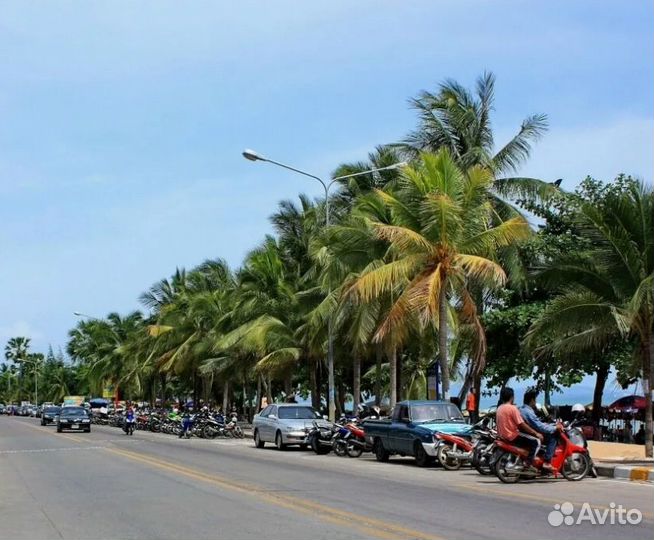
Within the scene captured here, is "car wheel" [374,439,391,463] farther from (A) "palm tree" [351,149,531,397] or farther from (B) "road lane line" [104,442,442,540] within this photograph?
(B) "road lane line" [104,442,442,540]

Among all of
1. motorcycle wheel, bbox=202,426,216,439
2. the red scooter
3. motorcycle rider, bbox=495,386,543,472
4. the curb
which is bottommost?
motorcycle wheel, bbox=202,426,216,439

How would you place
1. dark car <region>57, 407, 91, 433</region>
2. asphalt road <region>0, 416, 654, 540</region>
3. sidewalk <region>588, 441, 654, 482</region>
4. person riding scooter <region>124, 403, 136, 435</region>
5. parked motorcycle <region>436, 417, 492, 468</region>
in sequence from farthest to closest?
dark car <region>57, 407, 91, 433</region> → person riding scooter <region>124, 403, 136, 435</region> → parked motorcycle <region>436, 417, 492, 468</region> → sidewalk <region>588, 441, 654, 482</region> → asphalt road <region>0, 416, 654, 540</region>

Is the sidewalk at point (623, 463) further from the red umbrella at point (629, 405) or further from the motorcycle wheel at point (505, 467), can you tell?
the red umbrella at point (629, 405)

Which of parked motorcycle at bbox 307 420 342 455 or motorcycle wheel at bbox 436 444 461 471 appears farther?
parked motorcycle at bbox 307 420 342 455

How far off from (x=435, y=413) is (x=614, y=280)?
5407 millimetres

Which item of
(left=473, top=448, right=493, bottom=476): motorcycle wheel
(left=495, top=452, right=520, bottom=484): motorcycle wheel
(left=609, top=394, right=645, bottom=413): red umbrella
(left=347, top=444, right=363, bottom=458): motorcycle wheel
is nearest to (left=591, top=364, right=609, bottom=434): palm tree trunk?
(left=609, top=394, right=645, bottom=413): red umbrella

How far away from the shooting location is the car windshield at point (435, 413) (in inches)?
822

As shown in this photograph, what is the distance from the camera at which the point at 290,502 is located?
42.1 feet

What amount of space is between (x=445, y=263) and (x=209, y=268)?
3415 centimetres

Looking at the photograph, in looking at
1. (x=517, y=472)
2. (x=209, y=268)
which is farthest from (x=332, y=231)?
(x=209, y=268)

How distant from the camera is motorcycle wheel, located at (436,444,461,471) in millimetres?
19266

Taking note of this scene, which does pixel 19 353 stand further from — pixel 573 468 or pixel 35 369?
pixel 573 468

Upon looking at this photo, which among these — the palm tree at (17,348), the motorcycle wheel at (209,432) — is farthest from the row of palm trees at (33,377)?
the motorcycle wheel at (209,432)

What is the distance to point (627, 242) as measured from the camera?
1927 cm
